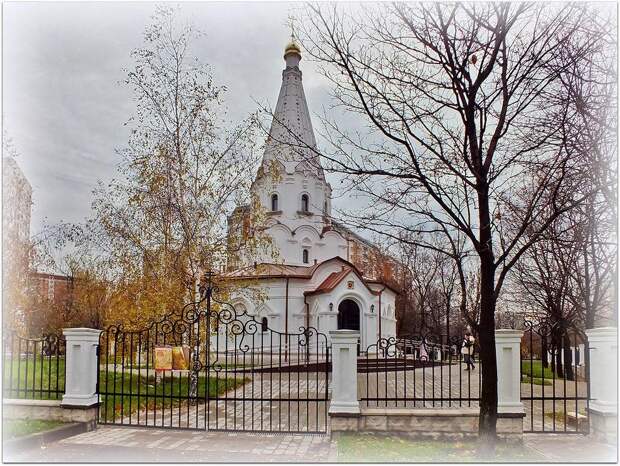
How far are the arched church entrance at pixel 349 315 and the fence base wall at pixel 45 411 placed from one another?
847 inches

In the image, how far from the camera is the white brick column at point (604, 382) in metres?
7.90

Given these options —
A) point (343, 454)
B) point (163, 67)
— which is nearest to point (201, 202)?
point (163, 67)

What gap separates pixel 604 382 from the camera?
8.11 metres

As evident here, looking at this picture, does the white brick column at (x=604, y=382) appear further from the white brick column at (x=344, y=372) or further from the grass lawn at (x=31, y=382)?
the grass lawn at (x=31, y=382)

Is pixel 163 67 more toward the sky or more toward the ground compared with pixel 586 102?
more toward the sky

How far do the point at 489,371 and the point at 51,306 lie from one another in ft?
103

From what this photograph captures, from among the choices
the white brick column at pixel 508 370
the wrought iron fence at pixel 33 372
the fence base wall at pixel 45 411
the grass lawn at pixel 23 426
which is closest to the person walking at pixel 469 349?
the white brick column at pixel 508 370

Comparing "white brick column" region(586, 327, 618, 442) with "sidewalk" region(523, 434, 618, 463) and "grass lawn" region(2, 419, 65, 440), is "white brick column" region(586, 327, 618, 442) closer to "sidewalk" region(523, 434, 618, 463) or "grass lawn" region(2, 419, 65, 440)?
"sidewalk" region(523, 434, 618, 463)

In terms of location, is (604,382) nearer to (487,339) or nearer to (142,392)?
(487,339)

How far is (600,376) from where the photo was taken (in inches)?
321

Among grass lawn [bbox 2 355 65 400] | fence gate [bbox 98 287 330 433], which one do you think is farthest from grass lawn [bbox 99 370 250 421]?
grass lawn [bbox 2 355 65 400]

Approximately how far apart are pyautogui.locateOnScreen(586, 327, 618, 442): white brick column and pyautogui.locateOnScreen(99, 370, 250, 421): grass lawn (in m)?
5.09

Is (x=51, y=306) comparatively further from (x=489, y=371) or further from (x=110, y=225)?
(x=489, y=371)

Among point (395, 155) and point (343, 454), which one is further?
point (395, 155)
